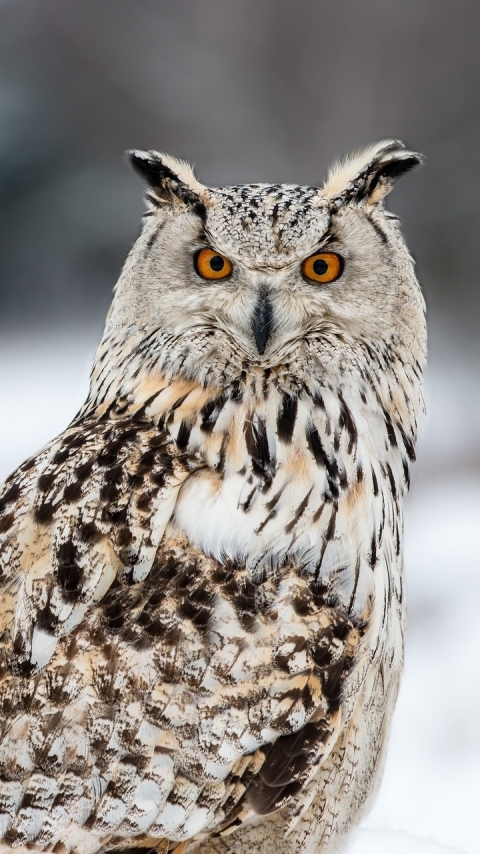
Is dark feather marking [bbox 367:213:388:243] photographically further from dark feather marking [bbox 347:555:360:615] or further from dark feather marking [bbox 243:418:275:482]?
dark feather marking [bbox 347:555:360:615]

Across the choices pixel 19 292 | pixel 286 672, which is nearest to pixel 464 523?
pixel 19 292

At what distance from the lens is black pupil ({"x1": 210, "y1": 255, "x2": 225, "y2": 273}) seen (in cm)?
156

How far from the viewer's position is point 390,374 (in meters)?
1.67

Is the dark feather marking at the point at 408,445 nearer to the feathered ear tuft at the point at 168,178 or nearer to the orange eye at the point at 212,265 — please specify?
the orange eye at the point at 212,265

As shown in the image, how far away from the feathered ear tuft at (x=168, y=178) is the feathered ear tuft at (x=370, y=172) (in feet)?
0.79

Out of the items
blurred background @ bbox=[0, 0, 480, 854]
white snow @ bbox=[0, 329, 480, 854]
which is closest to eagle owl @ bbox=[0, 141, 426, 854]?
white snow @ bbox=[0, 329, 480, 854]

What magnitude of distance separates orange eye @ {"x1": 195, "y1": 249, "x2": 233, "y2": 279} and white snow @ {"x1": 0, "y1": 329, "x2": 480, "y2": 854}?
122cm

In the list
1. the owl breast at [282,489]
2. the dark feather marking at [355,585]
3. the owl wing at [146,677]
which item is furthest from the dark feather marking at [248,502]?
the dark feather marking at [355,585]

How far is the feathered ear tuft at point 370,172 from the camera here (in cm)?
166

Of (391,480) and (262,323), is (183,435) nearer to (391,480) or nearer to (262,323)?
(262,323)

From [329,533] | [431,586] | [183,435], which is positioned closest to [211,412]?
[183,435]

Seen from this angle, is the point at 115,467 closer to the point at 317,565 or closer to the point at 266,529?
the point at 266,529

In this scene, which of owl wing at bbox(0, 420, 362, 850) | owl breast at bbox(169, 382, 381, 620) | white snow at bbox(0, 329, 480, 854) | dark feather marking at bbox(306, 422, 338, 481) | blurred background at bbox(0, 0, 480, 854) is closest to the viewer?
owl wing at bbox(0, 420, 362, 850)

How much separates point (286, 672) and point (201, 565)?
214 mm
